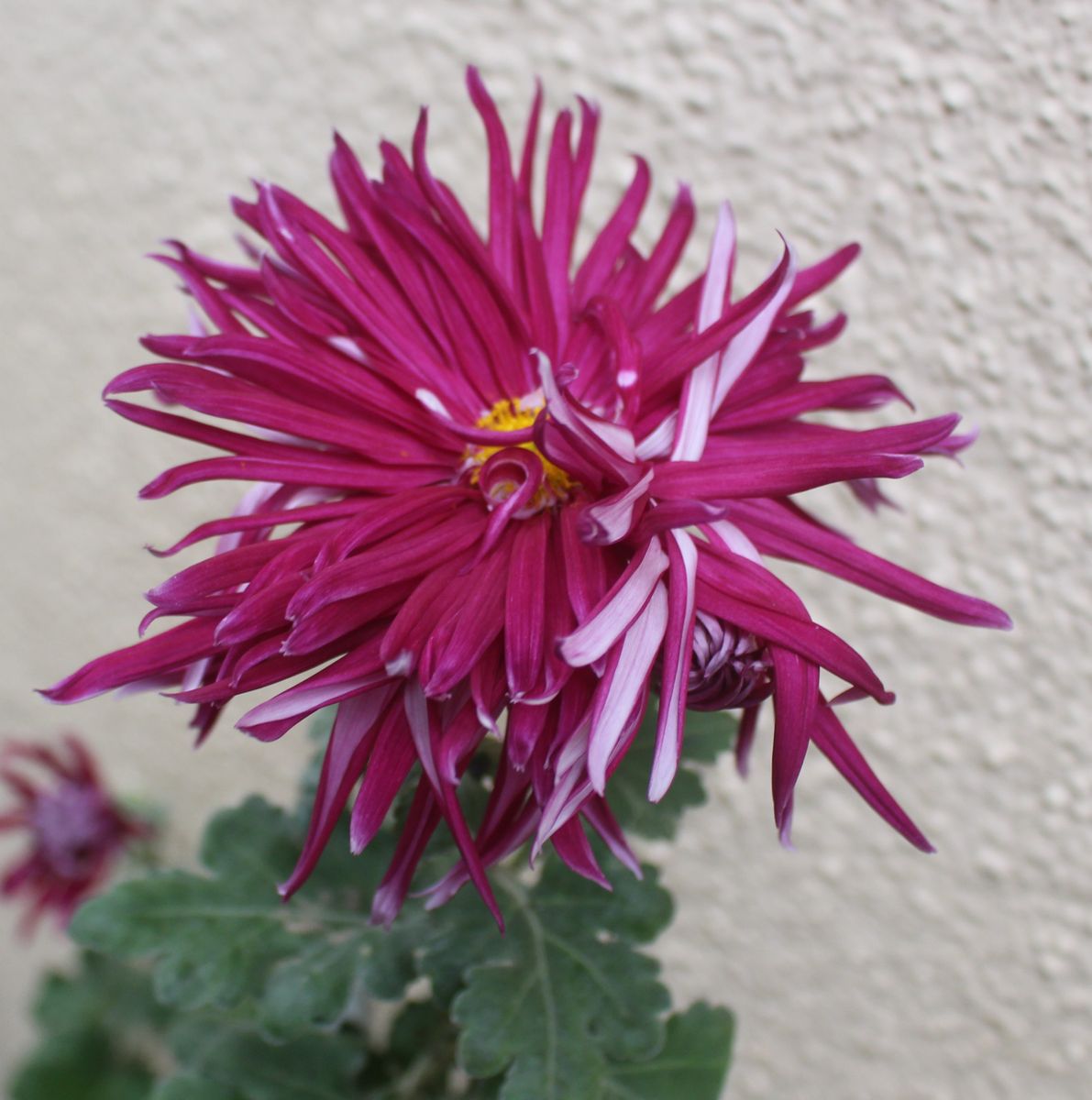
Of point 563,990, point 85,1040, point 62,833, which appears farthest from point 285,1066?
point 85,1040

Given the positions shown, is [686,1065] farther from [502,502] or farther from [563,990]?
[502,502]

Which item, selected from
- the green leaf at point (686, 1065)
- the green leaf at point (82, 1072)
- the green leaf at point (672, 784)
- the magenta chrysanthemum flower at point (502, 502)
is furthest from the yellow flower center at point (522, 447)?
the green leaf at point (82, 1072)

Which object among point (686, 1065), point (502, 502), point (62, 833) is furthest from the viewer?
point (62, 833)

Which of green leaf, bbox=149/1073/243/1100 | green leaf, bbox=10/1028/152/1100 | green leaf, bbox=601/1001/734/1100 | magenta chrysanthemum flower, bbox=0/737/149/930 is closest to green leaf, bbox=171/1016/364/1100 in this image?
green leaf, bbox=149/1073/243/1100

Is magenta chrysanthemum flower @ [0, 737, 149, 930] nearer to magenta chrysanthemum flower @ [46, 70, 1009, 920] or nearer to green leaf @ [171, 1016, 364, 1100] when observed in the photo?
green leaf @ [171, 1016, 364, 1100]

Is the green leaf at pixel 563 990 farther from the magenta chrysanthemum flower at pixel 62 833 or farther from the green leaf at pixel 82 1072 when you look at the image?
the green leaf at pixel 82 1072

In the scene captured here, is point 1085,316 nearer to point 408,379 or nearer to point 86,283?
point 408,379
